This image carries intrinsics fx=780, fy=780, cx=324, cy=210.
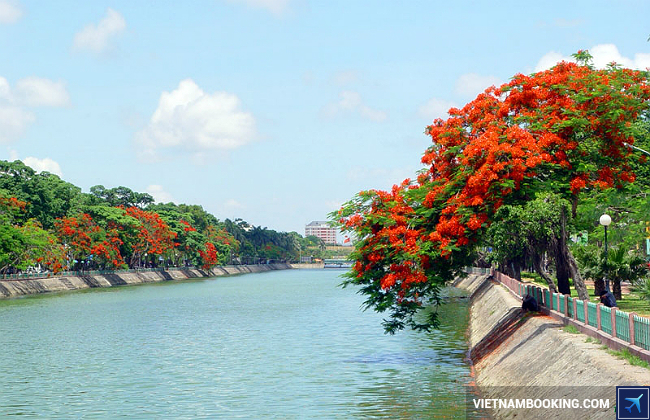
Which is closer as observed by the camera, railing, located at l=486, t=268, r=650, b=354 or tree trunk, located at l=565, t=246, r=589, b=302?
railing, located at l=486, t=268, r=650, b=354

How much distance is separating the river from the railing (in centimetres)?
488

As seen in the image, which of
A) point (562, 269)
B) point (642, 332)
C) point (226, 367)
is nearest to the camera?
point (642, 332)

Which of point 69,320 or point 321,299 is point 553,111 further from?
point 321,299

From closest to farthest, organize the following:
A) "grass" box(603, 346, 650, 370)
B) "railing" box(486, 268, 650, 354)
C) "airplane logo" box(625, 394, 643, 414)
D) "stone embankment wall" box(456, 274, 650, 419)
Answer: "airplane logo" box(625, 394, 643, 414), "stone embankment wall" box(456, 274, 650, 419), "grass" box(603, 346, 650, 370), "railing" box(486, 268, 650, 354)

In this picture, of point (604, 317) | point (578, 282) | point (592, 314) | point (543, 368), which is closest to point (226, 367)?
point (578, 282)

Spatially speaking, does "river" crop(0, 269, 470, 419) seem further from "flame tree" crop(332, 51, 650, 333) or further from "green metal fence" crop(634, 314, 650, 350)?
"green metal fence" crop(634, 314, 650, 350)

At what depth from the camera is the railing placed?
20.4 m

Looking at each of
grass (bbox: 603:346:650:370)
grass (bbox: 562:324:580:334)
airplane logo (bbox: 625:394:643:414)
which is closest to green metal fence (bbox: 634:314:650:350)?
grass (bbox: 603:346:650:370)

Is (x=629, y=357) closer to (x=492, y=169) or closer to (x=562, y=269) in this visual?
(x=492, y=169)

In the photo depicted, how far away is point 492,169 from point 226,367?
1738cm

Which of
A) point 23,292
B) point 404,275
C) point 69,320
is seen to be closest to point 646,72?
point 404,275

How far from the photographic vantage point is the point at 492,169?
28.4m

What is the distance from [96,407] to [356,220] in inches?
496

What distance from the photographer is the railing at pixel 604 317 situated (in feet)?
66.9
